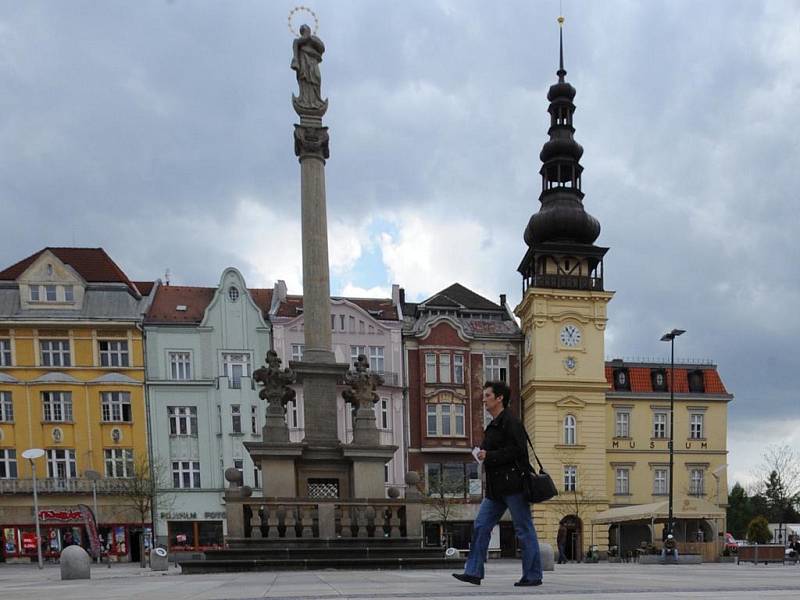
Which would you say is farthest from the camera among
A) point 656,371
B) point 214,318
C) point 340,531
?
point 656,371

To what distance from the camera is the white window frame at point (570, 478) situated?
41.5 metres

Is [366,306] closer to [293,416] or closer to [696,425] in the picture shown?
[293,416]

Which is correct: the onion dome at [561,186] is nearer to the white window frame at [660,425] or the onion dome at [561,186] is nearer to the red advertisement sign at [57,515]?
the white window frame at [660,425]

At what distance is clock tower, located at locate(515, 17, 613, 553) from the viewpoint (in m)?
41.3

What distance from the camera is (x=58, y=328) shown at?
38500 mm

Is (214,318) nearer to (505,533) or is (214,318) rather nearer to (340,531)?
(505,533)

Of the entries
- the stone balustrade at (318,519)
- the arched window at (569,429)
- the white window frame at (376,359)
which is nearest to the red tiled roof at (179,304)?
the white window frame at (376,359)

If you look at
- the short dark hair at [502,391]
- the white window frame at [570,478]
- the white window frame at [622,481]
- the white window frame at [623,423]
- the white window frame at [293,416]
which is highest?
the white window frame at [623,423]

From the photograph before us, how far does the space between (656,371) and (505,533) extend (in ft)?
51.0

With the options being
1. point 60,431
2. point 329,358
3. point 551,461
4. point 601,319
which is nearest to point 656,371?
point 601,319

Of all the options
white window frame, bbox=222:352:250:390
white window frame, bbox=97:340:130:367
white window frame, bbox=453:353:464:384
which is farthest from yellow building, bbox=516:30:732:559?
white window frame, bbox=97:340:130:367

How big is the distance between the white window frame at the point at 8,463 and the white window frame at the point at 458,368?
25029mm

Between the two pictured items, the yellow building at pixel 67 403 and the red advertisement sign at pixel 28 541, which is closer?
the red advertisement sign at pixel 28 541

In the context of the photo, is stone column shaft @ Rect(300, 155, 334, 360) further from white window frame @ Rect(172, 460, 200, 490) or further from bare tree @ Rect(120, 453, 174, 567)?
white window frame @ Rect(172, 460, 200, 490)
